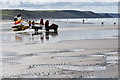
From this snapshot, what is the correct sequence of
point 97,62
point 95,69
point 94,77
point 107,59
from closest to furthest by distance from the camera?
1. point 94,77
2. point 95,69
3. point 97,62
4. point 107,59

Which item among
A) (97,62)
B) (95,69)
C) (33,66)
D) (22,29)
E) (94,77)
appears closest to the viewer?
(94,77)

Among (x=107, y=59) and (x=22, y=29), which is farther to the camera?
(x=22, y=29)

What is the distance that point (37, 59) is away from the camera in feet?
59.6

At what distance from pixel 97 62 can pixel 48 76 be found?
4752 millimetres

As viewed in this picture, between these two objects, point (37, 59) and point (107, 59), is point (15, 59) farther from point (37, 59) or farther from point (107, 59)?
point (107, 59)

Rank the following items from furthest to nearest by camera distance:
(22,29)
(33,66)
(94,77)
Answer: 1. (22,29)
2. (33,66)
3. (94,77)

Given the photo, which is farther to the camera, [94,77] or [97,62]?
[97,62]

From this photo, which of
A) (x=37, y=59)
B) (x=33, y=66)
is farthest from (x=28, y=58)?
(x=33, y=66)

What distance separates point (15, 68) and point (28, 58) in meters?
3.63

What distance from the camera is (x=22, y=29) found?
5491 centimetres

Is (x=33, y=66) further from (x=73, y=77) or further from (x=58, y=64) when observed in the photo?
(x=73, y=77)

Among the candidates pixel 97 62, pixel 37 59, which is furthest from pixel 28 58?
pixel 97 62

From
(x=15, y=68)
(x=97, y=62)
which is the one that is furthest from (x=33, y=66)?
(x=97, y=62)

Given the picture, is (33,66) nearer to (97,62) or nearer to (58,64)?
(58,64)
